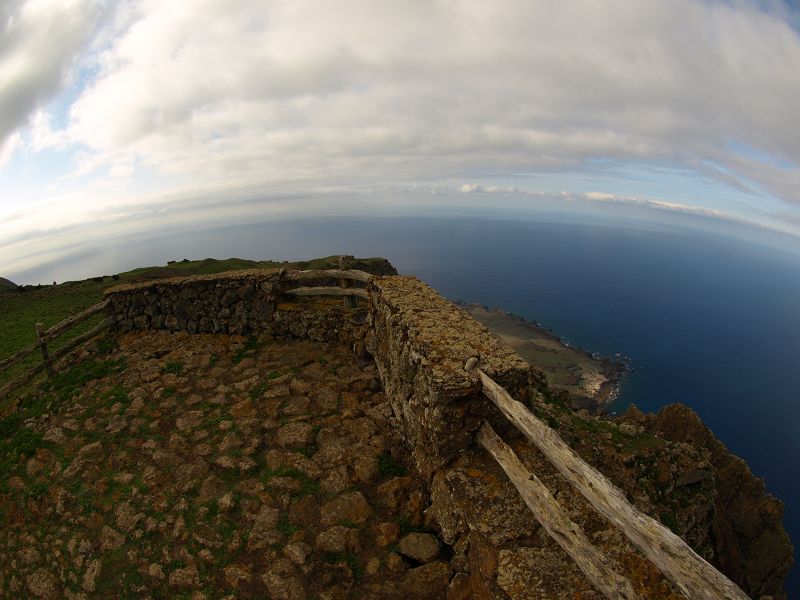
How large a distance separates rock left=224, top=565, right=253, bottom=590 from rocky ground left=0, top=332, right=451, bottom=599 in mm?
18

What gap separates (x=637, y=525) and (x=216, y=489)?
7.71 m

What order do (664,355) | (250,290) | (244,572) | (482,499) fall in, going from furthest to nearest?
(664,355), (250,290), (244,572), (482,499)

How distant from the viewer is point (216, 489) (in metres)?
7.93

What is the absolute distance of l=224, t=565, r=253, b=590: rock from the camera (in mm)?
6160

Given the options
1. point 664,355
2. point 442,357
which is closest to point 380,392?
point 442,357

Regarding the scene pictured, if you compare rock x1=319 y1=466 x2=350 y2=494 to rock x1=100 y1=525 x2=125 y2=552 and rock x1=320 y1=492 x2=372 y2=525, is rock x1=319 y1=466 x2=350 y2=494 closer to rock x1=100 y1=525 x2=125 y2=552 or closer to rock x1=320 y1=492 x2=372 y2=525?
rock x1=320 y1=492 x2=372 y2=525

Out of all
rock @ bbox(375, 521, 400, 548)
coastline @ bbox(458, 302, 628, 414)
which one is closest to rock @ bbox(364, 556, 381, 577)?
rock @ bbox(375, 521, 400, 548)

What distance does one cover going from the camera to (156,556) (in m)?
6.84

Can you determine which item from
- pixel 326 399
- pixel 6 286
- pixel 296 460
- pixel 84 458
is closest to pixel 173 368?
pixel 84 458

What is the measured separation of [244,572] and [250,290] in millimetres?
9177

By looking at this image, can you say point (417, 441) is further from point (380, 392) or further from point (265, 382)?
point (265, 382)

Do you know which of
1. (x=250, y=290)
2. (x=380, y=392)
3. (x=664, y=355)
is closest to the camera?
(x=380, y=392)

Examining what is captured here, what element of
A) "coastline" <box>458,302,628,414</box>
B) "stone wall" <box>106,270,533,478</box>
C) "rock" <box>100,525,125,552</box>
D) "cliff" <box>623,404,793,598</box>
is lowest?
"coastline" <box>458,302,628,414</box>

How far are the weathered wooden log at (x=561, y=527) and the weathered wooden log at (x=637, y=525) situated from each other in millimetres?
574
